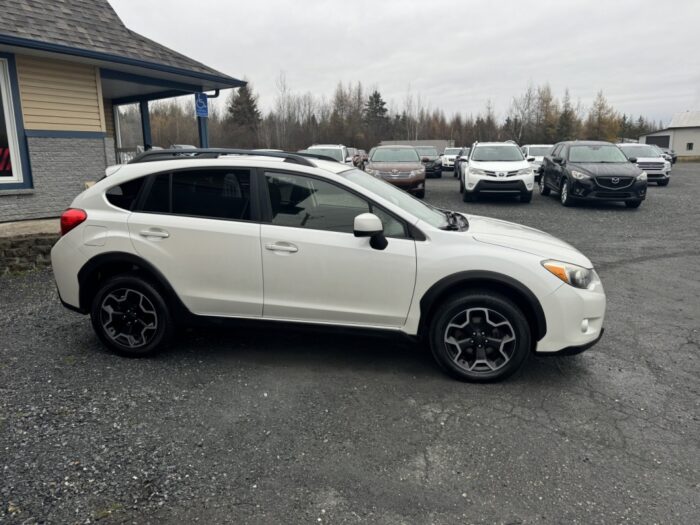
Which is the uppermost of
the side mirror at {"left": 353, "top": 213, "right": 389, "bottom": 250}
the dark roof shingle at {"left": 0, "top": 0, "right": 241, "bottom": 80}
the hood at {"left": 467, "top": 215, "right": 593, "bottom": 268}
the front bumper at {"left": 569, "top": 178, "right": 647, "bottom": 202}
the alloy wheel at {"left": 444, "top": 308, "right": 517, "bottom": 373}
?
the dark roof shingle at {"left": 0, "top": 0, "right": 241, "bottom": 80}

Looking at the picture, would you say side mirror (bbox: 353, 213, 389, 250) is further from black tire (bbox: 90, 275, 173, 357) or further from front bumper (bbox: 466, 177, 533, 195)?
front bumper (bbox: 466, 177, 533, 195)

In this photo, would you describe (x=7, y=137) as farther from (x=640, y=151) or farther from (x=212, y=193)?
(x=640, y=151)

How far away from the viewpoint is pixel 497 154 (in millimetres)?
15203

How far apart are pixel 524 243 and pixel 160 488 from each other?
2988mm

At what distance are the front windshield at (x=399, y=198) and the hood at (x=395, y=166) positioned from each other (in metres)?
10.8

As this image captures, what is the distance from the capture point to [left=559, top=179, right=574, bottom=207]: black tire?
14.1 m

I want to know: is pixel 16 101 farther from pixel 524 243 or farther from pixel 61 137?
pixel 524 243

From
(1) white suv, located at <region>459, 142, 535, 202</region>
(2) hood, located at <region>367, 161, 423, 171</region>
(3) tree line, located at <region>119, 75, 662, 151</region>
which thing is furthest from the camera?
(3) tree line, located at <region>119, 75, 662, 151</region>

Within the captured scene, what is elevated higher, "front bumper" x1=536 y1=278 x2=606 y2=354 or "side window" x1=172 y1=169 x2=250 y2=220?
"side window" x1=172 y1=169 x2=250 y2=220

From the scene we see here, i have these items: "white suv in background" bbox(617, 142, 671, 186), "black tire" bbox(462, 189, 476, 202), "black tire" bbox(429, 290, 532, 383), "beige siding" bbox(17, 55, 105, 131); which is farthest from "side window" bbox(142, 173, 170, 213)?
"white suv in background" bbox(617, 142, 671, 186)

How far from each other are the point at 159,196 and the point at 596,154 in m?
13.3

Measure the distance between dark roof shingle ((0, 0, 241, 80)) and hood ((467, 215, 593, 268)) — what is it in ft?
26.8

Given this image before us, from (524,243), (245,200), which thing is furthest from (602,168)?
(245,200)

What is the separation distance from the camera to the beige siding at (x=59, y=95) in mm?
9031
